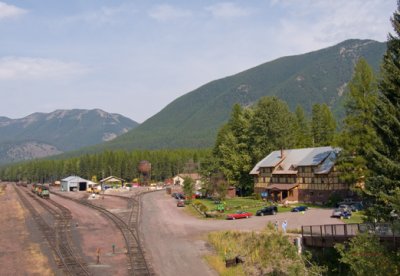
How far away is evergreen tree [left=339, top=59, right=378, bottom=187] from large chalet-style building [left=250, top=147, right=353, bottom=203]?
34.0 feet

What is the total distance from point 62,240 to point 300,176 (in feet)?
141

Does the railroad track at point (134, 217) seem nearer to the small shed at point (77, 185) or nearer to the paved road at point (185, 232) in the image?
the paved road at point (185, 232)

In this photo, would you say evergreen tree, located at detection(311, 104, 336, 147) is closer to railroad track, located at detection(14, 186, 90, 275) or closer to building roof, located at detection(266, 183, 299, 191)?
building roof, located at detection(266, 183, 299, 191)

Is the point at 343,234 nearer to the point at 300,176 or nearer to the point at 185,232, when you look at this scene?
the point at 185,232

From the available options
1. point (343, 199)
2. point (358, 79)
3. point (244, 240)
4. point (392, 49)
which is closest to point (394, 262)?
point (392, 49)

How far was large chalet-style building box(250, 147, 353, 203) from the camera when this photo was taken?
7425 centimetres

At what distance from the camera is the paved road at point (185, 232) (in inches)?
1619

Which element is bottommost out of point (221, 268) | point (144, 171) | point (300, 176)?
point (221, 268)

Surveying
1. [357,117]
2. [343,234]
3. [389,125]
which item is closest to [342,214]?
[357,117]

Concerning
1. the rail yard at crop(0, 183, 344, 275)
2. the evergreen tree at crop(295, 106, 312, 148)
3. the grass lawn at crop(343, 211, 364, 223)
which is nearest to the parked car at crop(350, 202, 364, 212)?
the grass lawn at crop(343, 211, 364, 223)

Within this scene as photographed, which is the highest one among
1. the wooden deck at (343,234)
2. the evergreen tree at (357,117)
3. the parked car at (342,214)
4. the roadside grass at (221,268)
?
the evergreen tree at (357,117)

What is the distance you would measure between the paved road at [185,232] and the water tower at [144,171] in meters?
104

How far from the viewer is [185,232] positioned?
5609 cm

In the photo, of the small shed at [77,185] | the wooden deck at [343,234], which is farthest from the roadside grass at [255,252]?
the small shed at [77,185]
